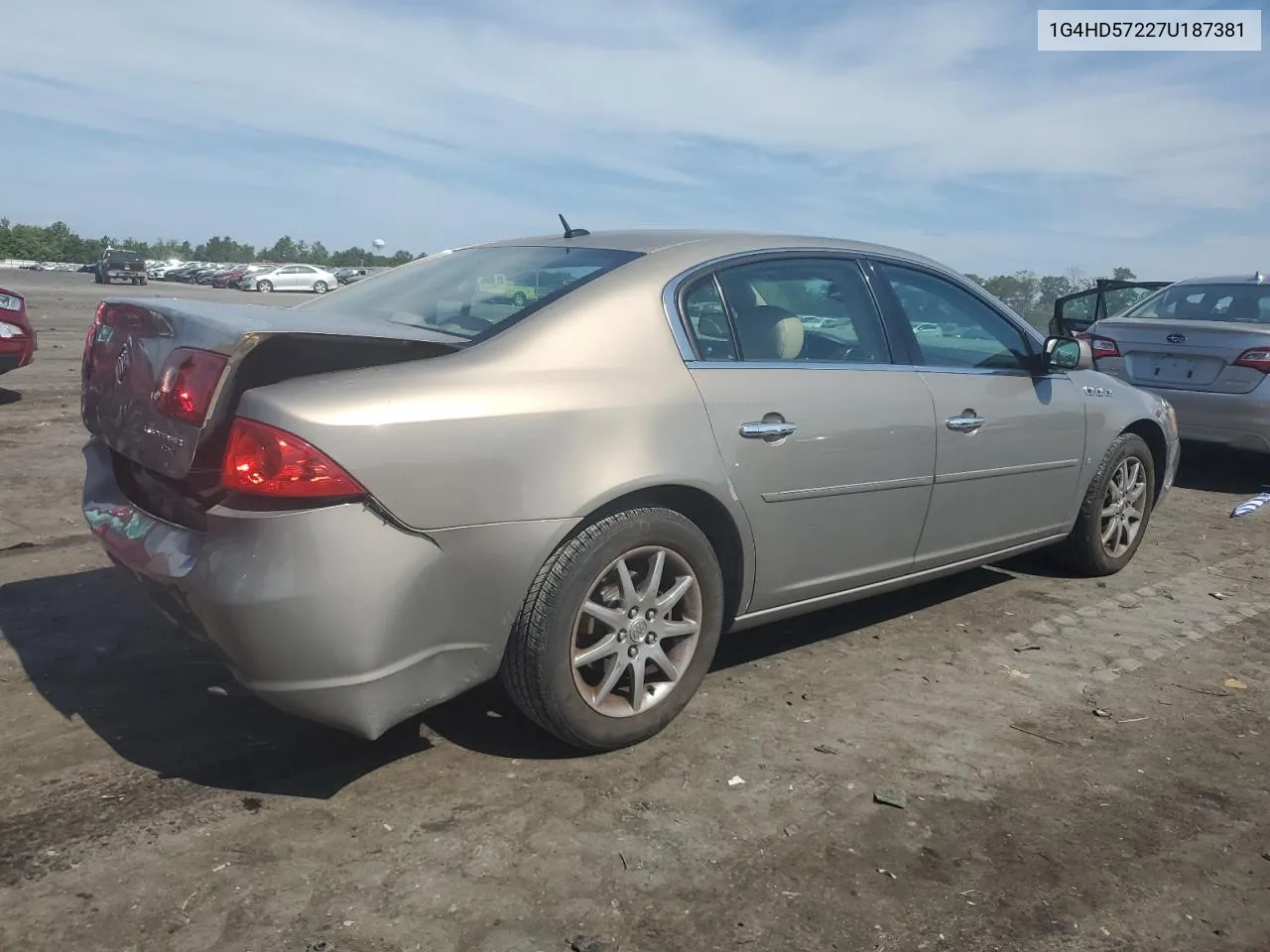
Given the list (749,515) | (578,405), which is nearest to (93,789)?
(578,405)

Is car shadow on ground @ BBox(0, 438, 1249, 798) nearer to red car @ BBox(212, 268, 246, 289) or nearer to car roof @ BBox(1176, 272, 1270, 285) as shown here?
car roof @ BBox(1176, 272, 1270, 285)

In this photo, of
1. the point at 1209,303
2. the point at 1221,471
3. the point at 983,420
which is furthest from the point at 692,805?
the point at 1221,471

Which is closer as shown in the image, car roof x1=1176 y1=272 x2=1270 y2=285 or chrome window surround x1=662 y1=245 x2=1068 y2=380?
chrome window surround x1=662 y1=245 x2=1068 y2=380

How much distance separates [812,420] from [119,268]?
59.2 meters

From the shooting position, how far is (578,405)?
3.04 meters

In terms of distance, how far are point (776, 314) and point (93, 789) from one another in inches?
101

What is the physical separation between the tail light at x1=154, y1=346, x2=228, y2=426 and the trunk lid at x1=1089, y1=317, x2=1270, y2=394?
23.0ft

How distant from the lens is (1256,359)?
729 centimetres

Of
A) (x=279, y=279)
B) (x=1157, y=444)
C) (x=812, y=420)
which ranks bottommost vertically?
(x=1157, y=444)

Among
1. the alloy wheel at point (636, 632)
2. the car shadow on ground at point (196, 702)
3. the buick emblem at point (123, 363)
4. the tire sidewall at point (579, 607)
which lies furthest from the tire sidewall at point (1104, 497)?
the buick emblem at point (123, 363)

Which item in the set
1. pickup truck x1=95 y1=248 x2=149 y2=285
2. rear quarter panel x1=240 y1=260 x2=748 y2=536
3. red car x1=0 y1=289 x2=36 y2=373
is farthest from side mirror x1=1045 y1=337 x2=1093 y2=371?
pickup truck x1=95 y1=248 x2=149 y2=285

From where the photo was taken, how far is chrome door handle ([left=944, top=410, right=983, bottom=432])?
4.15 metres

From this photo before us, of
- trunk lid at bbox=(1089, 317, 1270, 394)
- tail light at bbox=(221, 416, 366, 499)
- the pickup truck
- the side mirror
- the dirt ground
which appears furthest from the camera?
the pickup truck

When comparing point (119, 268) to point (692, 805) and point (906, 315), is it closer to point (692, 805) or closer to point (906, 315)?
point (906, 315)
